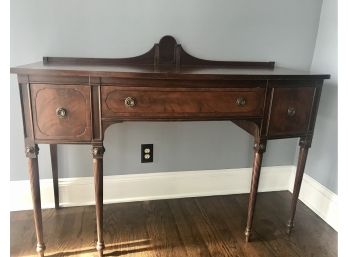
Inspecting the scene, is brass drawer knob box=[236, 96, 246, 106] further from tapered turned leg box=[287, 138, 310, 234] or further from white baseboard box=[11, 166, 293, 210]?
white baseboard box=[11, 166, 293, 210]

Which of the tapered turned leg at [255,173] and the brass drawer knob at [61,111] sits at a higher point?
the brass drawer knob at [61,111]

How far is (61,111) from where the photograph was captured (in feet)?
3.52

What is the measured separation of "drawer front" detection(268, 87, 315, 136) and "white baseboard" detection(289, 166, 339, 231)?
534mm

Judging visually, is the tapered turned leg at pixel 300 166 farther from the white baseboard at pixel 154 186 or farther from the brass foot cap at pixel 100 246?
the brass foot cap at pixel 100 246

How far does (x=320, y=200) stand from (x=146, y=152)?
1.10 metres

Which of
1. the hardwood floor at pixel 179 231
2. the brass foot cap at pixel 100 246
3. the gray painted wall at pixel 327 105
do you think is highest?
the gray painted wall at pixel 327 105

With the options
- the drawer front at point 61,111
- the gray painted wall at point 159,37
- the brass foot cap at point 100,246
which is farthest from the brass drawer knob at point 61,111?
the brass foot cap at point 100,246

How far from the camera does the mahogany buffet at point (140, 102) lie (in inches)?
41.8

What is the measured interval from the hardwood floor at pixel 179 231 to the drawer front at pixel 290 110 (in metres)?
0.59

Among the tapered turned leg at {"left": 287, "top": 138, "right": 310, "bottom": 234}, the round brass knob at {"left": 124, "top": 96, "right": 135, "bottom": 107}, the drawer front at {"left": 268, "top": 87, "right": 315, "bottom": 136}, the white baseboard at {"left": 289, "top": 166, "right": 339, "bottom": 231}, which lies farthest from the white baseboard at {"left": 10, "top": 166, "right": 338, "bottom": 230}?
the round brass knob at {"left": 124, "top": 96, "right": 135, "bottom": 107}

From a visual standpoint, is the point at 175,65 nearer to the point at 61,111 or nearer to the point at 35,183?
the point at 61,111

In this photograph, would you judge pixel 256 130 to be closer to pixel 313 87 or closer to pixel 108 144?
pixel 313 87

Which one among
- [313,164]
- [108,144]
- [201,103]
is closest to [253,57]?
[201,103]

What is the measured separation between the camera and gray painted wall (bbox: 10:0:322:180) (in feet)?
4.56
